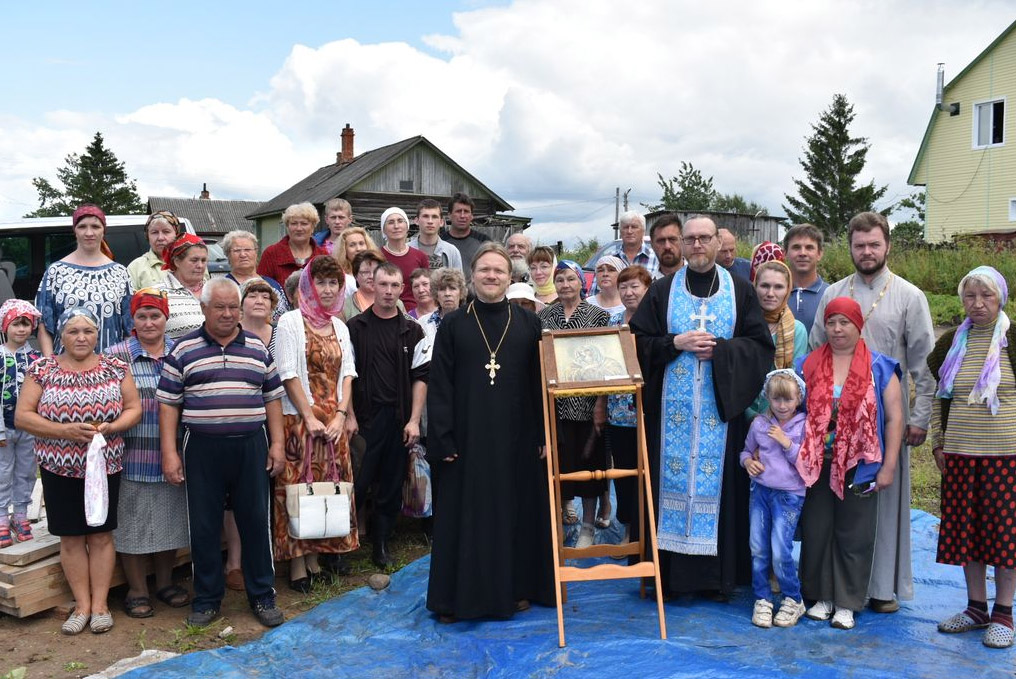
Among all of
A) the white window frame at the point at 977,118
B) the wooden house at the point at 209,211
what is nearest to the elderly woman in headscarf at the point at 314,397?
the white window frame at the point at 977,118

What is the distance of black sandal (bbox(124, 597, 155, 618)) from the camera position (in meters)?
4.64

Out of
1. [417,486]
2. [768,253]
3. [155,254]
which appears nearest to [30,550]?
[155,254]

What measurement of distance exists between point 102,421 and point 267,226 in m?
30.7

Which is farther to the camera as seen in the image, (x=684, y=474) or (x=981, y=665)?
(x=684, y=474)

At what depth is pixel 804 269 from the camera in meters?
5.14

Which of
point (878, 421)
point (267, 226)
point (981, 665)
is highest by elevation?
point (267, 226)

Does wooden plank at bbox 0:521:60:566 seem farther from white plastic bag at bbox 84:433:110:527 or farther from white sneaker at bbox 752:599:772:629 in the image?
white sneaker at bbox 752:599:772:629

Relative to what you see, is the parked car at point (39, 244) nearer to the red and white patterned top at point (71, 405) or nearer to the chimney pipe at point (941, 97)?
the red and white patterned top at point (71, 405)

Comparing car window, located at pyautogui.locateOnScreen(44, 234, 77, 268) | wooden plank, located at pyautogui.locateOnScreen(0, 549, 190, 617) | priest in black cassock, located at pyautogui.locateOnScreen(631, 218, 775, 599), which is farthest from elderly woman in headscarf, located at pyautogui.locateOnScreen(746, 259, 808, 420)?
car window, located at pyautogui.locateOnScreen(44, 234, 77, 268)

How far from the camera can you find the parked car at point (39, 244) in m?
10.6

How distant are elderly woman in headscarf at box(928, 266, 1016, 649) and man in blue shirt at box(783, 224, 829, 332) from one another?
0.92m

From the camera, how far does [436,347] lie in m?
4.62

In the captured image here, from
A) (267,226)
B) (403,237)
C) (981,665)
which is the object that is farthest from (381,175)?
(981,665)

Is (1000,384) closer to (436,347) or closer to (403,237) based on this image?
(436,347)
